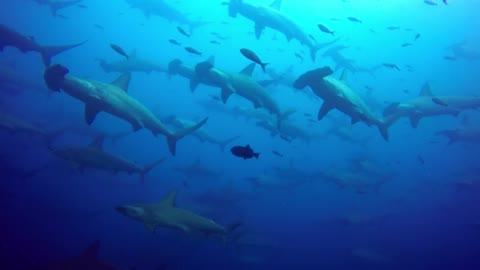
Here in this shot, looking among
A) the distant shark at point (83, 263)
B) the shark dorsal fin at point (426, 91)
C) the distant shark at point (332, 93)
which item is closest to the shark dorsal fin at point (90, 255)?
the distant shark at point (83, 263)

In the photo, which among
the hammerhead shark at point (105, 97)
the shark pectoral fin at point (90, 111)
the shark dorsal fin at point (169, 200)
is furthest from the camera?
the shark pectoral fin at point (90, 111)

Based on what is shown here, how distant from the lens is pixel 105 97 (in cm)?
784

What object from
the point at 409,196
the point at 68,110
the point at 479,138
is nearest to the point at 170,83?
the point at 68,110

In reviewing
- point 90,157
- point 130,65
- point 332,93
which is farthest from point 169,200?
point 130,65

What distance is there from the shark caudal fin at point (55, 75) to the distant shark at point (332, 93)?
160 inches

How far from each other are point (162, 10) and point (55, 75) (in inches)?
782

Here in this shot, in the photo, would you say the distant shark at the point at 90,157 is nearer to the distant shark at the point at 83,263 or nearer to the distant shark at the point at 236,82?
the distant shark at the point at 83,263

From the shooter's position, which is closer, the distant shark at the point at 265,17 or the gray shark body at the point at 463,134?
the distant shark at the point at 265,17

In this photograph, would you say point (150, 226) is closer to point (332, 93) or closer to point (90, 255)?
point (90, 255)

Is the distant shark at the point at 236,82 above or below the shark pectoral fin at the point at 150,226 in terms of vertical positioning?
above

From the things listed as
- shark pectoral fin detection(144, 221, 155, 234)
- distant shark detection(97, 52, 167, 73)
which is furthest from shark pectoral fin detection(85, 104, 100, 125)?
distant shark detection(97, 52, 167, 73)

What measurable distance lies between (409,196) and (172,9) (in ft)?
60.6

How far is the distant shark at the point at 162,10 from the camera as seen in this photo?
81.3 ft

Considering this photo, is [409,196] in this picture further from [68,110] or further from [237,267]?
[68,110]
